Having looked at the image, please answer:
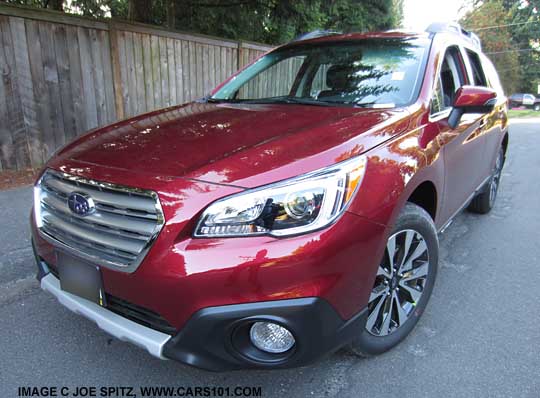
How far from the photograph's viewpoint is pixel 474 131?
3145 millimetres

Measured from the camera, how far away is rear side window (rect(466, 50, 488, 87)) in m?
3.57

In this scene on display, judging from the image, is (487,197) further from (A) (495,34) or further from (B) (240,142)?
(A) (495,34)

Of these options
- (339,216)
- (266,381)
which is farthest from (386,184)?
(266,381)

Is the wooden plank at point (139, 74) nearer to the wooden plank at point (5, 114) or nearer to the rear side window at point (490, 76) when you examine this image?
the wooden plank at point (5, 114)

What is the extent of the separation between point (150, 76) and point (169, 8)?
2.29 m

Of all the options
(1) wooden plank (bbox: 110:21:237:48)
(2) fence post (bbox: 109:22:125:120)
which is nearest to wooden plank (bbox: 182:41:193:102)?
(1) wooden plank (bbox: 110:21:237:48)

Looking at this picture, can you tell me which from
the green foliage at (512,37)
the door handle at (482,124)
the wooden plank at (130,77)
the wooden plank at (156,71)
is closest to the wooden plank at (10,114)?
the wooden plank at (130,77)

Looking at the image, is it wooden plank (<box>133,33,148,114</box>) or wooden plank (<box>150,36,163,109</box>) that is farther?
wooden plank (<box>150,36,163,109</box>)

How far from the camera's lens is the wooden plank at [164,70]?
616 cm

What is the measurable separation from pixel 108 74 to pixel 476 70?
15.1ft

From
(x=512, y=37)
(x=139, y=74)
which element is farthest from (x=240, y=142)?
(x=512, y=37)

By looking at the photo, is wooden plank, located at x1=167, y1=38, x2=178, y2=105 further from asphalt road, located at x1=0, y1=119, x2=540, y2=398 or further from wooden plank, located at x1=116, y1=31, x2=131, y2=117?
asphalt road, located at x1=0, y1=119, x2=540, y2=398

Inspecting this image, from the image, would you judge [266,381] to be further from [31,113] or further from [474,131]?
[31,113]

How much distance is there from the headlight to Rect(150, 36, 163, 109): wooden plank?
205 inches
